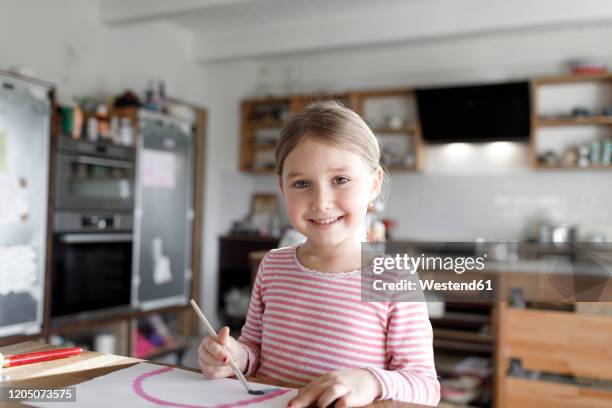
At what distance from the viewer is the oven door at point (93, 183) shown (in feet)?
9.94

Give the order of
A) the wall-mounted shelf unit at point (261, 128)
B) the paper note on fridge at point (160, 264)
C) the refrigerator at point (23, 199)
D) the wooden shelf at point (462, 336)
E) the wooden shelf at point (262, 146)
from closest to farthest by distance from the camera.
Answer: the refrigerator at point (23, 199)
the wooden shelf at point (462, 336)
the paper note on fridge at point (160, 264)
the wall-mounted shelf unit at point (261, 128)
the wooden shelf at point (262, 146)

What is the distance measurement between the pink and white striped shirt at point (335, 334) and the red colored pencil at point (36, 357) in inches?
12.1

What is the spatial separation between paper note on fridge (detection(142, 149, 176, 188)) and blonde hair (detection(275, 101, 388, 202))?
289 centimetres

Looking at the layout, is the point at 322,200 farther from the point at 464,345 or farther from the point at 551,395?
the point at 464,345

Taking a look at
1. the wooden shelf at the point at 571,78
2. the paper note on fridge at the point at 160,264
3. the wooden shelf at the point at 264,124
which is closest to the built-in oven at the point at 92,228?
the paper note on fridge at the point at 160,264

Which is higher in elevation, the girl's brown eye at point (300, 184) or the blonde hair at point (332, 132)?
the blonde hair at point (332, 132)

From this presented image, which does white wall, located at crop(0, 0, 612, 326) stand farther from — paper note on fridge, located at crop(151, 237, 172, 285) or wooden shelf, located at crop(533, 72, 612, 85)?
paper note on fridge, located at crop(151, 237, 172, 285)

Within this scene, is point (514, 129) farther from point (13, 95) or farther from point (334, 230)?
point (334, 230)

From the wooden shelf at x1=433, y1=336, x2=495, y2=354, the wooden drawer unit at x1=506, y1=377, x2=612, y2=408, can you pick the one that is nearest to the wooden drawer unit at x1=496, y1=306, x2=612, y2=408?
the wooden drawer unit at x1=506, y1=377, x2=612, y2=408

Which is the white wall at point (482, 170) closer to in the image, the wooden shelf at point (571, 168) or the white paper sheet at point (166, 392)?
the wooden shelf at point (571, 168)

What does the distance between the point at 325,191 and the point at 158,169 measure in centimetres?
312

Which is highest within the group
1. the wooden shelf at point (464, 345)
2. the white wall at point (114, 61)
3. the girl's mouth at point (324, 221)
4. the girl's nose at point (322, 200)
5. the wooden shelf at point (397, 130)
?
the white wall at point (114, 61)

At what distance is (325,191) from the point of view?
35.0 inches

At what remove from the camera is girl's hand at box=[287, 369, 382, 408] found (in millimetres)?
684
